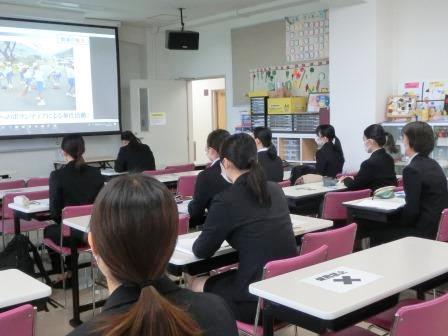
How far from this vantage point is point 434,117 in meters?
5.74

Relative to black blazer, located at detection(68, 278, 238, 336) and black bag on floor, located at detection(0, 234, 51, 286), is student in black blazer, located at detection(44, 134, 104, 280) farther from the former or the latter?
black blazer, located at detection(68, 278, 238, 336)

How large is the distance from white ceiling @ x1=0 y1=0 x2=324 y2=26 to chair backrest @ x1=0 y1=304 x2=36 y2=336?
598cm

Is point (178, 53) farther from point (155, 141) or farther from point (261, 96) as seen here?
point (261, 96)

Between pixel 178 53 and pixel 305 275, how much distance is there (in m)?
7.94

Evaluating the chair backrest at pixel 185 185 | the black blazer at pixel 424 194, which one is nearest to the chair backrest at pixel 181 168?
the chair backrest at pixel 185 185

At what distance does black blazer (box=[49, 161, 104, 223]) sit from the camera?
3.85 meters

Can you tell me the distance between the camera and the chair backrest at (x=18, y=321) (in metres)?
1.58

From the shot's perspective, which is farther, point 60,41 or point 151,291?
point 60,41

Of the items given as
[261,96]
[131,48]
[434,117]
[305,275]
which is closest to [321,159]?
[434,117]

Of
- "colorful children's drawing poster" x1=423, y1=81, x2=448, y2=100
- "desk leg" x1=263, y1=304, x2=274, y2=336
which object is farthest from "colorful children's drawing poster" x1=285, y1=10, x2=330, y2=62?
"desk leg" x1=263, y1=304, x2=274, y2=336

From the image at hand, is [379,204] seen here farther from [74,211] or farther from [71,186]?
[71,186]

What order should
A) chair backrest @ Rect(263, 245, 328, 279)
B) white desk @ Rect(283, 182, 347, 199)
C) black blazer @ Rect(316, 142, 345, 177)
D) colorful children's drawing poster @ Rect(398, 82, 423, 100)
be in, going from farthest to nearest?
colorful children's drawing poster @ Rect(398, 82, 423, 100) → black blazer @ Rect(316, 142, 345, 177) → white desk @ Rect(283, 182, 347, 199) → chair backrest @ Rect(263, 245, 328, 279)

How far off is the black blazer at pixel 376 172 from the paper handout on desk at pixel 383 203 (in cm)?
55

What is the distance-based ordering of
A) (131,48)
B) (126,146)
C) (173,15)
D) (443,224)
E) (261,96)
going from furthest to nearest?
(131,48)
(173,15)
(261,96)
(126,146)
(443,224)
